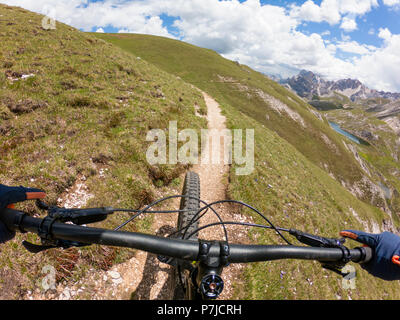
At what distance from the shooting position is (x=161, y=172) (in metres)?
11.5

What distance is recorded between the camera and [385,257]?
10.5 feet

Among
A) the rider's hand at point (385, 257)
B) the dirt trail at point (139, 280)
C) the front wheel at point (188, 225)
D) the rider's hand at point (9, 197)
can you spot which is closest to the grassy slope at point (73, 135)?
the dirt trail at point (139, 280)

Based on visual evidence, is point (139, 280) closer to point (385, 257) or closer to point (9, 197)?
point (9, 197)

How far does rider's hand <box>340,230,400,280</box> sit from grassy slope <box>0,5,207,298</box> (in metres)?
7.00

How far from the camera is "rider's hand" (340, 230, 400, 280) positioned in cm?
315

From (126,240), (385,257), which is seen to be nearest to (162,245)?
(126,240)

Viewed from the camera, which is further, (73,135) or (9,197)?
(73,135)

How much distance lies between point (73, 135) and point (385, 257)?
1384 centimetres

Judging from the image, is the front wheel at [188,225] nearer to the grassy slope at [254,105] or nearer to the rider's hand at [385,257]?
the rider's hand at [385,257]

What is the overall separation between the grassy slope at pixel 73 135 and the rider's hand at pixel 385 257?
700cm

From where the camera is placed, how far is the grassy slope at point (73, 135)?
6523 millimetres

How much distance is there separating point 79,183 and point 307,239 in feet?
30.1

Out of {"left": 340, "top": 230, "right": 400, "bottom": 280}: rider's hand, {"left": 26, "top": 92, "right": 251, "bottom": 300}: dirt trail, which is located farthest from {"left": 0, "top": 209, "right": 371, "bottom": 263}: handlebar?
{"left": 26, "top": 92, "right": 251, "bottom": 300}: dirt trail

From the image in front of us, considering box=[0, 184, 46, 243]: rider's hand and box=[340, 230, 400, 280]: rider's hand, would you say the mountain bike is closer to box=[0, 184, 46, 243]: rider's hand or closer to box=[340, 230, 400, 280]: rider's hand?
box=[0, 184, 46, 243]: rider's hand
